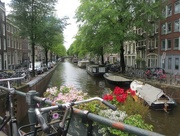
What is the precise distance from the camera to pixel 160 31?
32875 millimetres

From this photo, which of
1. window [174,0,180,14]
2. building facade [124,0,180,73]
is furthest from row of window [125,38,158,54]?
window [174,0,180,14]

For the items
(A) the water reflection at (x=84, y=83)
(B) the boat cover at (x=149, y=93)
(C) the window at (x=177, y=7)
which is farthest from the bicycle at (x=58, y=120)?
(C) the window at (x=177, y=7)

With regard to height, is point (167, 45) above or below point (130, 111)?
above

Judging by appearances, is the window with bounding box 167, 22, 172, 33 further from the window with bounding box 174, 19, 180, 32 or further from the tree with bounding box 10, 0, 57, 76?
the tree with bounding box 10, 0, 57, 76

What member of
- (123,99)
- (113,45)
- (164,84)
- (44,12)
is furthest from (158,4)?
(123,99)

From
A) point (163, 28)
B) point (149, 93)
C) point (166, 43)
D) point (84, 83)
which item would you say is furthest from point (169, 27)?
point (149, 93)

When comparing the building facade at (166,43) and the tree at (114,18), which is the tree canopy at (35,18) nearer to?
the tree at (114,18)

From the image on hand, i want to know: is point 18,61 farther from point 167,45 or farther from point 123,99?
point 123,99

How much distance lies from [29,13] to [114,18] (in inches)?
377

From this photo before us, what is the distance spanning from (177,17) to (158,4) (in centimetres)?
524

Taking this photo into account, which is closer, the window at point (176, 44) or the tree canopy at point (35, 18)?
the tree canopy at point (35, 18)

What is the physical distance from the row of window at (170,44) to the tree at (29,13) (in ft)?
56.4

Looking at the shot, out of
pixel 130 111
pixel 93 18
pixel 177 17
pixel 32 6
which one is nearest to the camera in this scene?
pixel 130 111

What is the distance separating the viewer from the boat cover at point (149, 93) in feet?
46.6
